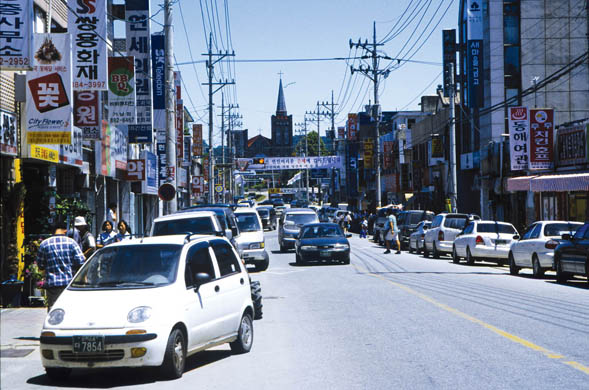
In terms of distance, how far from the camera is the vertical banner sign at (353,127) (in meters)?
113

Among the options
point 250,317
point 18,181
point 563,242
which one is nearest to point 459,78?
point 563,242

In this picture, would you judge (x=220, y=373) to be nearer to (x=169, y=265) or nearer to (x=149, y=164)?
(x=169, y=265)

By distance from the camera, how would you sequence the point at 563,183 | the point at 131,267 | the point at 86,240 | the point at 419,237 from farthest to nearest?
the point at 419,237 → the point at 563,183 → the point at 86,240 → the point at 131,267

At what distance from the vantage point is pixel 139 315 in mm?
8719

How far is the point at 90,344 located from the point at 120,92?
21.0 m

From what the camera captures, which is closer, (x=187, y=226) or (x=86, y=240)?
(x=86, y=240)

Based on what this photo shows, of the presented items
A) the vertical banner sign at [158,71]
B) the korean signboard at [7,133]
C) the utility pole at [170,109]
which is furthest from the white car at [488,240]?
the korean signboard at [7,133]

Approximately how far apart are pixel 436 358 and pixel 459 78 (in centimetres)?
4986

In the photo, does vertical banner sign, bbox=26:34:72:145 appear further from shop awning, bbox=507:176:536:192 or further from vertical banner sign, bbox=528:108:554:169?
A: vertical banner sign, bbox=528:108:554:169

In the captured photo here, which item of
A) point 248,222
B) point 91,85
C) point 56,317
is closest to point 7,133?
point 91,85

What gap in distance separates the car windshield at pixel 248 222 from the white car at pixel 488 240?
786 centimetres

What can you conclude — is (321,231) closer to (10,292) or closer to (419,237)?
(419,237)

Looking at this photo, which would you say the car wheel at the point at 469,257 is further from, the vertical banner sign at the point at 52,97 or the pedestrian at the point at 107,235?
the vertical banner sign at the point at 52,97

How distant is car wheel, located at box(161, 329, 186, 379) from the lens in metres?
8.79
